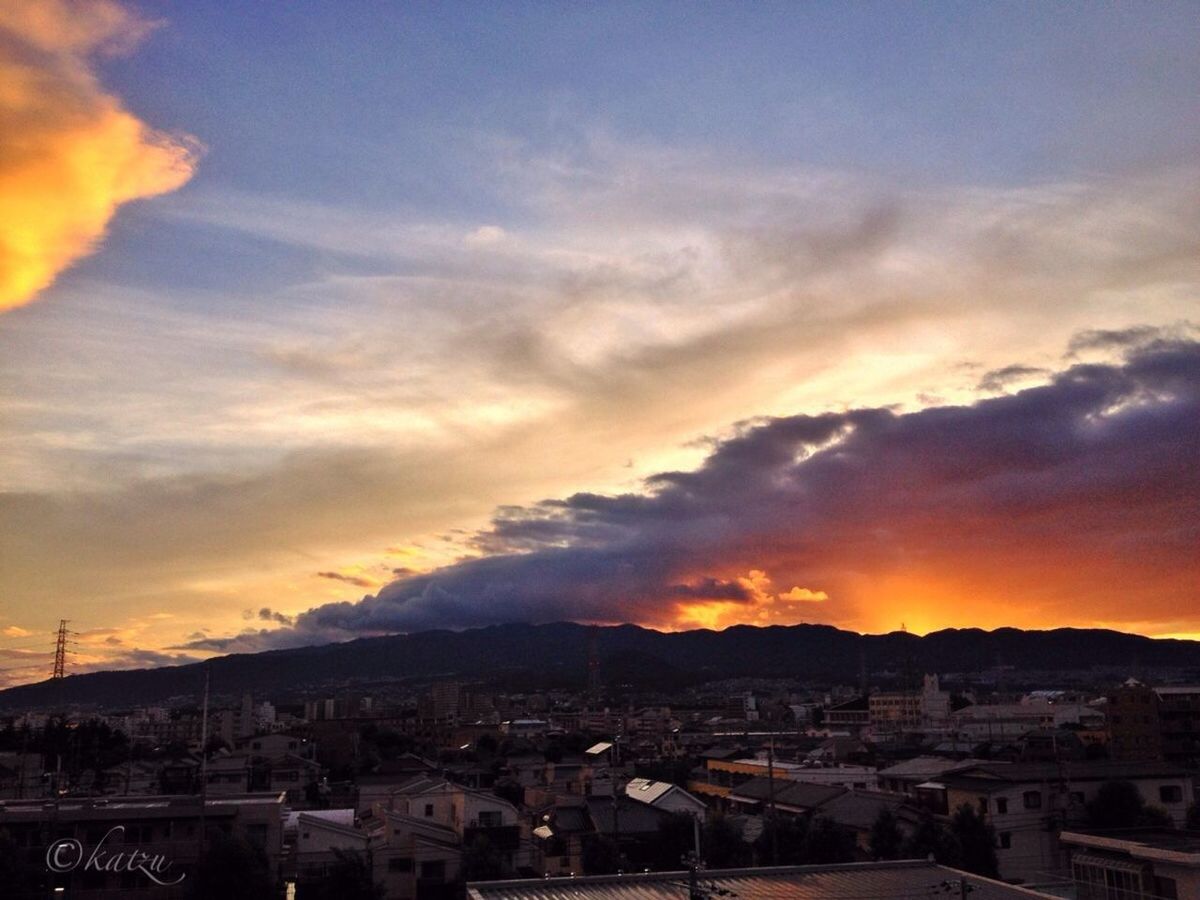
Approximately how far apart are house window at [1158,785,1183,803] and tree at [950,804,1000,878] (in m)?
9.29

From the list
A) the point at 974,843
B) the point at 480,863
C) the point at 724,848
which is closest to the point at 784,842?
the point at 724,848

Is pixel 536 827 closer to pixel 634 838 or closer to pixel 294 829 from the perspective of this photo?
pixel 634 838

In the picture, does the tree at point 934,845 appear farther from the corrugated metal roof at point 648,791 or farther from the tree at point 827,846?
the corrugated metal roof at point 648,791

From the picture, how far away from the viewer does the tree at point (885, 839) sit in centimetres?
3700

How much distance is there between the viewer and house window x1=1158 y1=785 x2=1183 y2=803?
42031 millimetres

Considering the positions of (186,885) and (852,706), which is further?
(852,706)

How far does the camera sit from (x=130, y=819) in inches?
1388

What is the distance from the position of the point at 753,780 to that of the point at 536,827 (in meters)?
18.2

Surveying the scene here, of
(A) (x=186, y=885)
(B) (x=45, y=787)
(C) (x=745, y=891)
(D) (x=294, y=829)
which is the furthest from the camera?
(B) (x=45, y=787)

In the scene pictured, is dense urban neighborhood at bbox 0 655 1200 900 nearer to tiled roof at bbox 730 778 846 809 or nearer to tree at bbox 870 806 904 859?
tree at bbox 870 806 904 859

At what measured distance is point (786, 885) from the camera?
70.3 feet

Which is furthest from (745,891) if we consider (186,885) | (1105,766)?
(1105,766)

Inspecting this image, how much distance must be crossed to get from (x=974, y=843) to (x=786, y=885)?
59.2ft

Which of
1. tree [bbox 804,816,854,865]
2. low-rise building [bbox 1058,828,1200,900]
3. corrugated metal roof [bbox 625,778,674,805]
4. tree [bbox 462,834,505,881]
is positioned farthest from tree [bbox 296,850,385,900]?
low-rise building [bbox 1058,828,1200,900]
